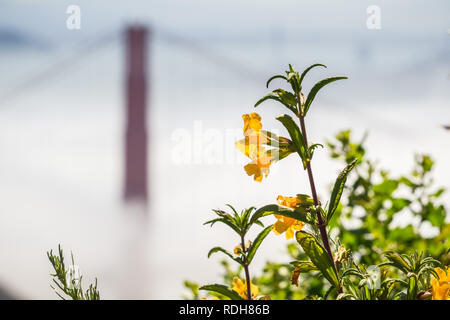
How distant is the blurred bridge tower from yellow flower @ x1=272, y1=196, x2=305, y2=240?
303 inches

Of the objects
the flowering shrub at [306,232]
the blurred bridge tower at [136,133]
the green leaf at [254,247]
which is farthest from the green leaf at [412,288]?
the blurred bridge tower at [136,133]

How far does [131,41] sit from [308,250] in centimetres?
917

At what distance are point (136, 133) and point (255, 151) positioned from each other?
25.8 ft

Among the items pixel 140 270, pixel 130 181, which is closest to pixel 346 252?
pixel 140 270

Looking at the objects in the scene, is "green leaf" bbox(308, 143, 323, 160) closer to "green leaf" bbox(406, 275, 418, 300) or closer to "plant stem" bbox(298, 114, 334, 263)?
"plant stem" bbox(298, 114, 334, 263)

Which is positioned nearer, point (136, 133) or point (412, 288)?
point (412, 288)

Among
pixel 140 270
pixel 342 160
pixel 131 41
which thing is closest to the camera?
pixel 342 160

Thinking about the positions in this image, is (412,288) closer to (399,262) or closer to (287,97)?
(399,262)

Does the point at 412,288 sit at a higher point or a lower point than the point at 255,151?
lower

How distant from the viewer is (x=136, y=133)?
805 cm

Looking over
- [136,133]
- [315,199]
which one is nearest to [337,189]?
[315,199]

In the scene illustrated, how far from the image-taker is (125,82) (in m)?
8.30
